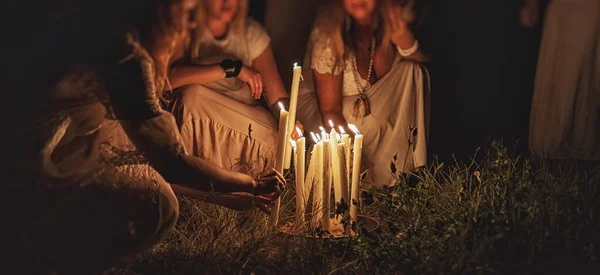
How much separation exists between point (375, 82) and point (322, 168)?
4.78 ft

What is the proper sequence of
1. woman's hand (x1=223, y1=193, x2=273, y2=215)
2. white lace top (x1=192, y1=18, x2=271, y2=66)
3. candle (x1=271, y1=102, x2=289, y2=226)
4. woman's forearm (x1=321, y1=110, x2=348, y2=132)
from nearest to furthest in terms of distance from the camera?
candle (x1=271, y1=102, x2=289, y2=226)
woman's hand (x1=223, y1=193, x2=273, y2=215)
white lace top (x1=192, y1=18, x2=271, y2=66)
woman's forearm (x1=321, y1=110, x2=348, y2=132)

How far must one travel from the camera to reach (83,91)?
11.2 feet

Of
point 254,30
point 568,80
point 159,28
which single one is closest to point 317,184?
point 159,28

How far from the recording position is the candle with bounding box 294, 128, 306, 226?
4.05 meters

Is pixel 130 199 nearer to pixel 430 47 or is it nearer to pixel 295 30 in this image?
pixel 295 30

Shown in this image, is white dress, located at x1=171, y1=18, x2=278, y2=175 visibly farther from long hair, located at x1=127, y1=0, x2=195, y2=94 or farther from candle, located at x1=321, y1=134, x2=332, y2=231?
long hair, located at x1=127, y1=0, x2=195, y2=94

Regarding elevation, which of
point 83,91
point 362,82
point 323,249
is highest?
point 83,91

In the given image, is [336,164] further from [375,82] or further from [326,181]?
[375,82]

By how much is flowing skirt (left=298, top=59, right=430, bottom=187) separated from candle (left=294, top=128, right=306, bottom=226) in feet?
3.84

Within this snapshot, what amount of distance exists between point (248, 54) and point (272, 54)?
0.52 ft

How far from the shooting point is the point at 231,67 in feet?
16.2

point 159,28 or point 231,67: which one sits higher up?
point 159,28

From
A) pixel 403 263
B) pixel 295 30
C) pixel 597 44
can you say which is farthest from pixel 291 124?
pixel 597 44

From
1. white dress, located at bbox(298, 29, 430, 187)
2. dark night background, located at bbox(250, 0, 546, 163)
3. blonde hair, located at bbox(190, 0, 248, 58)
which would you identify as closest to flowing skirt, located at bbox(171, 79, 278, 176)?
blonde hair, located at bbox(190, 0, 248, 58)
